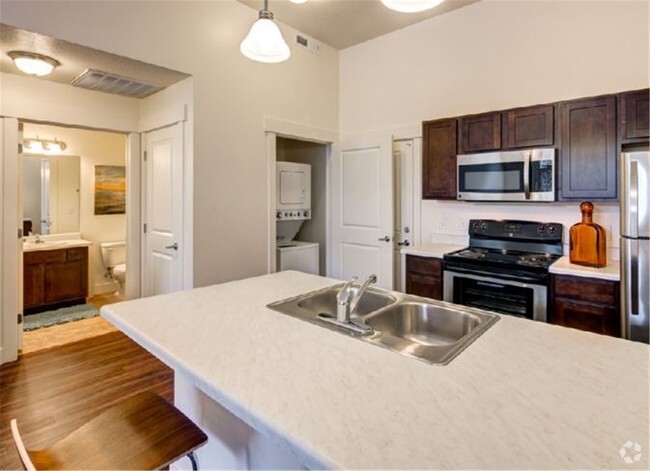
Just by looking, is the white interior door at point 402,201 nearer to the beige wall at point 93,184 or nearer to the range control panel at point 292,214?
the range control panel at point 292,214

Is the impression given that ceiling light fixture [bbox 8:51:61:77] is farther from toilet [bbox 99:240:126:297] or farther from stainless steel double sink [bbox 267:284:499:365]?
toilet [bbox 99:240:126:297]

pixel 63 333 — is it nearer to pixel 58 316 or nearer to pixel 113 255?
pixel 58 316

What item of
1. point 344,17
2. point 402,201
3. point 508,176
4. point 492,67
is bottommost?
point 402,201

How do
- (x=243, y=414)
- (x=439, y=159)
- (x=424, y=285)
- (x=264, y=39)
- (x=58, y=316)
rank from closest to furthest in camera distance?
(x=243, y=414)
(x=264, y=39)
(x=424, y=285)
(x=439, y=159)
(x=58, y=316)

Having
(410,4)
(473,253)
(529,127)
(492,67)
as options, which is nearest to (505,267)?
(473,253)

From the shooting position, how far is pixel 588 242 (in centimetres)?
257

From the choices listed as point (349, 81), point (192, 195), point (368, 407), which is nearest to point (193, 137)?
point (192, 195)

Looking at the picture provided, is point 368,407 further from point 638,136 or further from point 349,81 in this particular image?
point 349,81

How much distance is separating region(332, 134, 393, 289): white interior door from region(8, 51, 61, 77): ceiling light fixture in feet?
8.70

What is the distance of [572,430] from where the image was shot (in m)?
0.74

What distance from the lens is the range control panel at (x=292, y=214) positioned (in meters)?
3.98

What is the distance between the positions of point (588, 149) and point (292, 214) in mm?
2725

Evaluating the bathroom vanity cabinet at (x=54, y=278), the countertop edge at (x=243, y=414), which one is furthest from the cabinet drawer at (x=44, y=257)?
the countertop edge at (x=243, y=414)

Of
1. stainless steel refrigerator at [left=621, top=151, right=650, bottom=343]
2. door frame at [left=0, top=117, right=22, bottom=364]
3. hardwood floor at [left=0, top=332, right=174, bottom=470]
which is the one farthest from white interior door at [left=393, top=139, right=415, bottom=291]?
door frame at [left=0, top=117, right=22, bottom=364]
